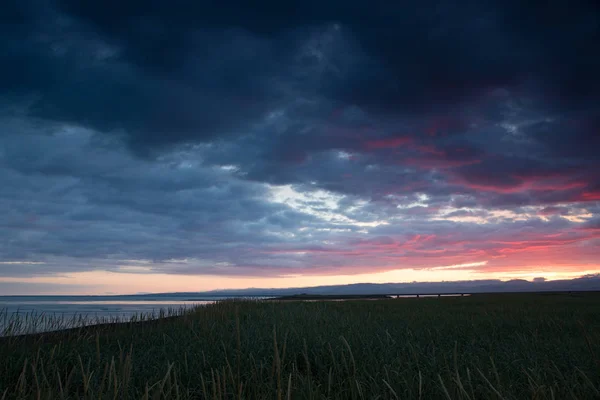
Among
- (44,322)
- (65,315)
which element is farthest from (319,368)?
(65,315)

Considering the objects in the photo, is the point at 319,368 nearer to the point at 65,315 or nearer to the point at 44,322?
the point at 44,322

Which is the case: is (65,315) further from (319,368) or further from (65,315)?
(319,368)

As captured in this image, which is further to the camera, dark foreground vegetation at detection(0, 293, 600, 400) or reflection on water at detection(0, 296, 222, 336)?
reflection on water at detection(0, 296, 222, 336)

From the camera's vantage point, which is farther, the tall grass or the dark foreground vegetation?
the tall grass

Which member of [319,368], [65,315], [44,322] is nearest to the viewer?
[319,368]

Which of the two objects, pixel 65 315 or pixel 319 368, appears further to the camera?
pixel 65 315

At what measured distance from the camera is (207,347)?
8266 millimetres

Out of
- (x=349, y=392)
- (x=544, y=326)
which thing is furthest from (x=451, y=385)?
(x=544, y=326)

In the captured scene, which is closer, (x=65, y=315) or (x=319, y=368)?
(x=319, y=368)

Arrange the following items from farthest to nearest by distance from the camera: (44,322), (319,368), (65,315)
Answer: (65,315), (44,322), (319,368)

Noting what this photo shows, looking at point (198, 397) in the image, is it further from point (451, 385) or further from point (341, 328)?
point (341, 328)

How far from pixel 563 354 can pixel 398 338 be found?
3415 mm

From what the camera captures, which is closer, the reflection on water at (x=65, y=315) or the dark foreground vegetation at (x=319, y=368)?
the dark foreground vegetation at (x=319, y=368)

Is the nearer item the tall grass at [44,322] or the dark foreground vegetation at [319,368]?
the dark foreground vegetation at [319,368]
